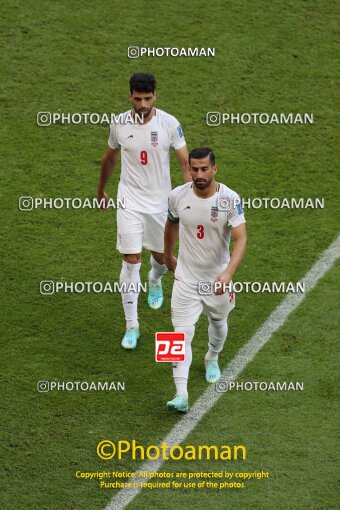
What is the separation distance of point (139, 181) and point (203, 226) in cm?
119

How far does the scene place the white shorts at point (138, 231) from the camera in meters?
10.9

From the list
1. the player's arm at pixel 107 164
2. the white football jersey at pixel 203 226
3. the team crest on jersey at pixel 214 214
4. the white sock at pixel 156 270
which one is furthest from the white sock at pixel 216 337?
the player's arm at pixel 107 164

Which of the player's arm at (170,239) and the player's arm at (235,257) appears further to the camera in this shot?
the player's arm at (170,239)

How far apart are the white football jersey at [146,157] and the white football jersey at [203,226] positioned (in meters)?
0.89

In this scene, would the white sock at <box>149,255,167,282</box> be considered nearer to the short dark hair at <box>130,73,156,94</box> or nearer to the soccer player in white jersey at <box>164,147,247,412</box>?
the soccer player in white jersey at <box>164,147,247,412</box>

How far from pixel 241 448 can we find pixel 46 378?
1755 mm

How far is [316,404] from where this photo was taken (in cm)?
1024

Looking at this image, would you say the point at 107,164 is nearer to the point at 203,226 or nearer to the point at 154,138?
the point at 154,138

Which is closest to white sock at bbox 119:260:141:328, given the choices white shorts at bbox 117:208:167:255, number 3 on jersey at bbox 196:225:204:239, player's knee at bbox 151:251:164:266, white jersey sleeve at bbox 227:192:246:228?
white shorts at bbox 117:208:167:255

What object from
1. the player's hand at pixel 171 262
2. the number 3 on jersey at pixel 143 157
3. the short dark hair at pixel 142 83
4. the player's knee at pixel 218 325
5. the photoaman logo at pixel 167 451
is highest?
the short dark hair at pixel 142 83

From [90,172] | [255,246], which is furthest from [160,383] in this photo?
[90,172]

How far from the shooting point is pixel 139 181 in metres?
10.9

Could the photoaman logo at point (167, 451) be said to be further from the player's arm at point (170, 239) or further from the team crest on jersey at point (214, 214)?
the team crest on jersey at point (214, 214)

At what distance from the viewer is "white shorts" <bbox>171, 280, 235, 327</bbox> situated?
10039 mm
